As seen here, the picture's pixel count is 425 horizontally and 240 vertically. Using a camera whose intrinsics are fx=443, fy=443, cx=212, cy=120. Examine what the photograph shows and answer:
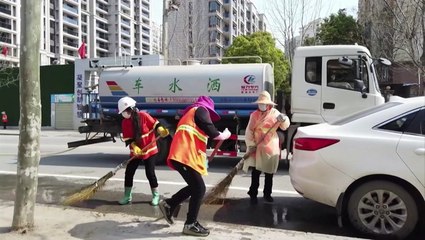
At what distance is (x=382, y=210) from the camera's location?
4.77m

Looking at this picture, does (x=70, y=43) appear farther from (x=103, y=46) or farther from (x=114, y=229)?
(x=114, y=229)

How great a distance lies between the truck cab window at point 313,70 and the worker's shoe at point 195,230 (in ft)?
16.3

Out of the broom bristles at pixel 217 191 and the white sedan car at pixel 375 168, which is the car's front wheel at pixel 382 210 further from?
the broom bristles at pixel 217 191

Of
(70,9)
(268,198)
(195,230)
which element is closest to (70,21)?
(70,9)

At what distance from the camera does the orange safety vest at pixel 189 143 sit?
475 centimetres

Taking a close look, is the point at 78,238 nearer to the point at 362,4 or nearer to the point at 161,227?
the point at 161,227

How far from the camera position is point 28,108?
4.59 m

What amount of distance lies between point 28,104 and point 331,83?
5.93 m

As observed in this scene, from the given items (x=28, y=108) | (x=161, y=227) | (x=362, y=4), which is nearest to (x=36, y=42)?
(x=28, y=108)

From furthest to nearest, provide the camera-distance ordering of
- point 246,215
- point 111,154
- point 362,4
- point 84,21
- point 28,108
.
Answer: point 84,21 < point 362,4 < point 111,154 < point 246,215 < point 28,108

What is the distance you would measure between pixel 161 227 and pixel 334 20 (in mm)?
30703

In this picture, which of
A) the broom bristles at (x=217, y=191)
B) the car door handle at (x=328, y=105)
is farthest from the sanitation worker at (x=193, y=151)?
the car door handle at (x=328, y=105)

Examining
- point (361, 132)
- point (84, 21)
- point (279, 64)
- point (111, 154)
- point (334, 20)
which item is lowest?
point (111, 154)

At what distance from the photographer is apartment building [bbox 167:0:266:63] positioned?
38531mm
